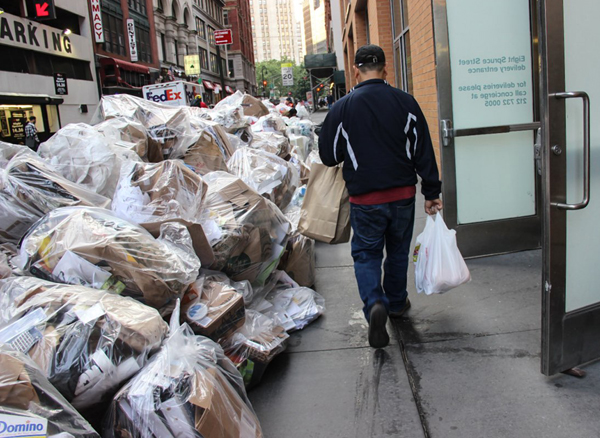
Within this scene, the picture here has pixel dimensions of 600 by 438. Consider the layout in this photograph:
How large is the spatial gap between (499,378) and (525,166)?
8.15 feet

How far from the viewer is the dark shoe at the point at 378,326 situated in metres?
2.92

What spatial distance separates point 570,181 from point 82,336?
2.27 m

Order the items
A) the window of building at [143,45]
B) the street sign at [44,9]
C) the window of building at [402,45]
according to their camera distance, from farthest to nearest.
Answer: the window of building at [143,45]
the street sign at [44,9]
the window of building at [402,45]

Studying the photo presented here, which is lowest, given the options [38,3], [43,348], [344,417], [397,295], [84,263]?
[344,417]

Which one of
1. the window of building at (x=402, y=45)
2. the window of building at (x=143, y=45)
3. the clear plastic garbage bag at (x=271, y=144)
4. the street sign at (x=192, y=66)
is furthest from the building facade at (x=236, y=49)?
the clear plastic garbage bag at (x=271, y=144)

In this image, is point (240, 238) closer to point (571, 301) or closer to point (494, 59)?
point (571, 301)

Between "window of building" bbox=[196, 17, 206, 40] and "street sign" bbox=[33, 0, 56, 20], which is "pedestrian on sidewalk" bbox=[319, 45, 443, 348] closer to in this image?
"street sign" bbox=[33, 0, 56, 20]

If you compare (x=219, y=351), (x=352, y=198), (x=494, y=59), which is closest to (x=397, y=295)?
(x=352, y=198)

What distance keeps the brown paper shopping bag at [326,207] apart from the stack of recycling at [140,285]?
340 mm

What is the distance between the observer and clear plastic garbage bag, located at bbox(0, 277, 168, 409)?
1.87 meters

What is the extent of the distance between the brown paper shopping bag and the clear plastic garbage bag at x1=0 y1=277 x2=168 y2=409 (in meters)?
1.42

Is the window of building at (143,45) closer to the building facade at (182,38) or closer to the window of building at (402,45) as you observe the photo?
the building facade at (182,38)

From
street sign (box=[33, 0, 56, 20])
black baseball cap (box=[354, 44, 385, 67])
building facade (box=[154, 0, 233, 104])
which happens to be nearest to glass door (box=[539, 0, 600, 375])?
black baseball cap (box=[354, 44, 385, 67])

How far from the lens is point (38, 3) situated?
21.4m
